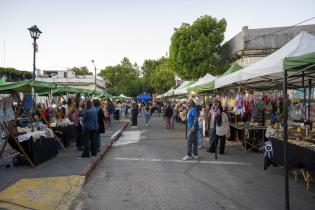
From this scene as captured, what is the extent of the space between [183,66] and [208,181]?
26.4 meters

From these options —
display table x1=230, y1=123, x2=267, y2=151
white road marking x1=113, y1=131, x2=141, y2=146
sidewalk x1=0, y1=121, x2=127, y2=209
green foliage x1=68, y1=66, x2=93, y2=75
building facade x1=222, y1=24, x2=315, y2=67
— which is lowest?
white road marking x1=113, y1=131, x2=141, y2=146

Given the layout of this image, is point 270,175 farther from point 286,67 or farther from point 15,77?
A: point 15,77

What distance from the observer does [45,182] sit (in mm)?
7082

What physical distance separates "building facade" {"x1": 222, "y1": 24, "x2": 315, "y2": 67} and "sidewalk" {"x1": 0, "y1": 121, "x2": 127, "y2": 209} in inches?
888

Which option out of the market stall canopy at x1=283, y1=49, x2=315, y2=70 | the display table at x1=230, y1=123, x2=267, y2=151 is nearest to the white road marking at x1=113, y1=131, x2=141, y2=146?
the display table at x1=230, y1=123, x2=267, y2=151

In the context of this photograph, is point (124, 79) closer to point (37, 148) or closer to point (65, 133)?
point (65, 133)

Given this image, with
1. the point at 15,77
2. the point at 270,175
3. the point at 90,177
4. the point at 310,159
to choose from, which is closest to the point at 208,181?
the point at 270,175

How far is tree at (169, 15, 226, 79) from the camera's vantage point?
3238cm

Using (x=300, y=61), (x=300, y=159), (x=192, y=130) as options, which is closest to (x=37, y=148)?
(x=192, y=130)

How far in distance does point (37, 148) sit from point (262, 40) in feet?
81.0

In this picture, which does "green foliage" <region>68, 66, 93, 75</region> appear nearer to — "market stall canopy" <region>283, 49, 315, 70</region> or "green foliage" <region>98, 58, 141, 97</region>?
"green foliage" <region>98, 58, 141, 97</region>

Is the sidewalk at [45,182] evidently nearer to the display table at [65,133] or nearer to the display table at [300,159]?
the display table at [65,133]

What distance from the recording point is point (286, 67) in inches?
227

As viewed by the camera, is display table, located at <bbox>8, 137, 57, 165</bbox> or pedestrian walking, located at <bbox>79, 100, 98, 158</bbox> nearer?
display table, located at <bbox>8, 137, 57, 165</bbox>
